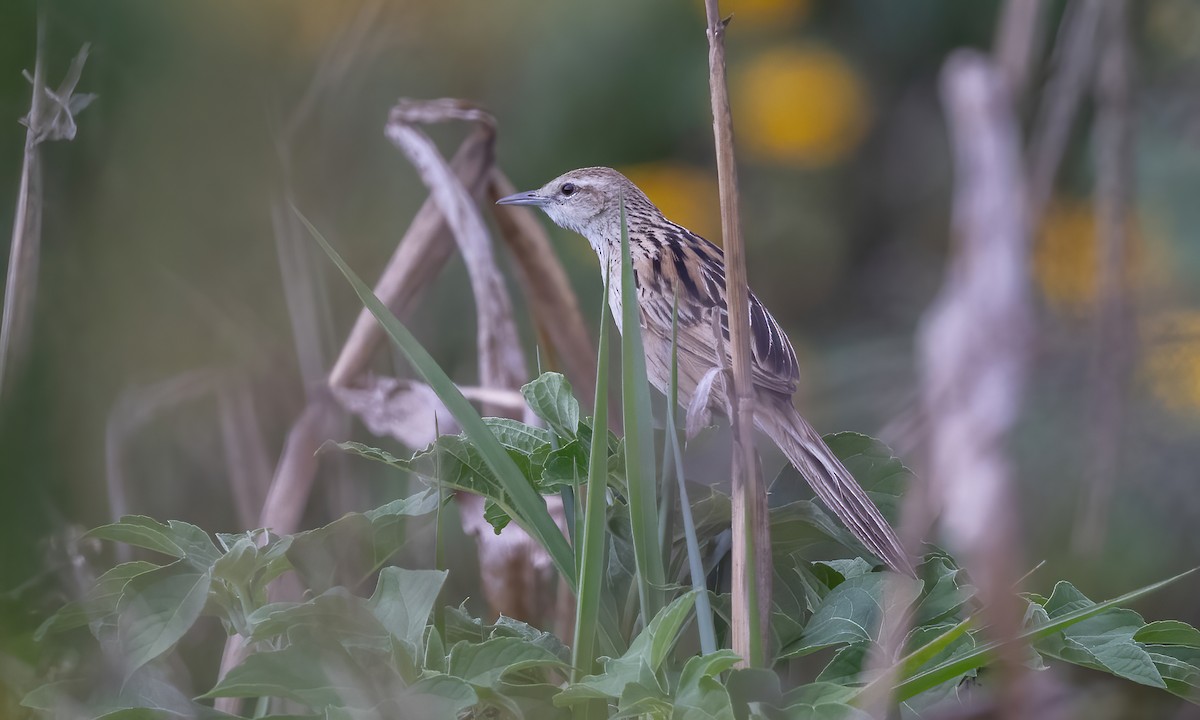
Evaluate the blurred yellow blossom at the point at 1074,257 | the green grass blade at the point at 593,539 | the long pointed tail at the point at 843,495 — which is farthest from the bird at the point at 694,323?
the blurred yellow blossom at the point at 1074,257

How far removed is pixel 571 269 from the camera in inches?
91.4

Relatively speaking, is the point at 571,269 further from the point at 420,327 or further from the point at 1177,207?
the point at 1177,207

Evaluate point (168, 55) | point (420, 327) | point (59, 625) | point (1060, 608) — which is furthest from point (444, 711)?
point (168, 55)

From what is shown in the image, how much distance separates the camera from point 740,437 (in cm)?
72

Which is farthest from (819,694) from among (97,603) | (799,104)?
(799,104)

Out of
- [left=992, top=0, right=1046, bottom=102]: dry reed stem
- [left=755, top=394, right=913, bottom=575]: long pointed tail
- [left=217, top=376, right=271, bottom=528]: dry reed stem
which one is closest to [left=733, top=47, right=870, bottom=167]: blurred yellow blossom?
[left=217, top=376, right=271, bottom=528]: dry reed stem

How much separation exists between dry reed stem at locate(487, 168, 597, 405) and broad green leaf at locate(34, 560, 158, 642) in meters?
0.69

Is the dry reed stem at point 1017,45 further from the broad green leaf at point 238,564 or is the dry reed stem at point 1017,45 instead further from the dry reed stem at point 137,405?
the dry reed stem at point 137,405

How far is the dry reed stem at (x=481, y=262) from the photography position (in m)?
1.34

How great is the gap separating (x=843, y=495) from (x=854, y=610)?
0.43ft

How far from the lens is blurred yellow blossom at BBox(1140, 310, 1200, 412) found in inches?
74.1

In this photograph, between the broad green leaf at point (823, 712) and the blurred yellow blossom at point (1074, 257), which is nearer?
the broad green leaf at point (823, 712)

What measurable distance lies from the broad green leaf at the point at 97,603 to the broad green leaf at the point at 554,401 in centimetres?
28

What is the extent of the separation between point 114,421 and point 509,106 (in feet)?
3.50
